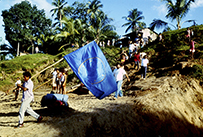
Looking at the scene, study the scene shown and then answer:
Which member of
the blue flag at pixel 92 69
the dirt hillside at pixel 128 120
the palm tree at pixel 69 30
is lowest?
the dirt hillside at pixel 128 120

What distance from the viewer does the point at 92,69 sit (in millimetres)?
4680

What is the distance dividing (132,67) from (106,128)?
806cm

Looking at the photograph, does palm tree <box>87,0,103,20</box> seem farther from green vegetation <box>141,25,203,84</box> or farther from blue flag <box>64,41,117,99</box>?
blue flag <box>64,41,117,99</box>

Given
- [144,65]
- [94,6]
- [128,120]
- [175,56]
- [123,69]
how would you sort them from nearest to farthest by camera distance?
[128,120] → [123,69] → [144,65] → [175,56] → [94,6]

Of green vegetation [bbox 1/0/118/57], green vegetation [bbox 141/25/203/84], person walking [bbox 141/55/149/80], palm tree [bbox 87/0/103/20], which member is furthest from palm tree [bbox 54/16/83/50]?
person walking [bbox 141/55/149/80]

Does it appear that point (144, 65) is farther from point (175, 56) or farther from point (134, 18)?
point (134, 18)

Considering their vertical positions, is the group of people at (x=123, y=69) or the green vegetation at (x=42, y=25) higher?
the green vegetation at (x=42, y=25)

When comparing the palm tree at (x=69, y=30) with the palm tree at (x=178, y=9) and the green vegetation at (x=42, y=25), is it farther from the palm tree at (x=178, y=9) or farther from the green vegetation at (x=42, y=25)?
the palm tree at (x=178, y=9)

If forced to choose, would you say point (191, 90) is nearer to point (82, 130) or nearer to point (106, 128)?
point (106, 128)

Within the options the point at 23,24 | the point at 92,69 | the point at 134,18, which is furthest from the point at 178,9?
the point at 23,24

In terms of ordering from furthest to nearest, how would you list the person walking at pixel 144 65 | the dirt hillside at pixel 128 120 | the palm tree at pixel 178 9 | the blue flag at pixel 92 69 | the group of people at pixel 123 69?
the palm tree at pixel 178 9 < the person walking at pixel 144 65 < the group of people at pixel 123 69 < the blue flag at pixel 92 69 < the dirt hillside at pixel 128 120

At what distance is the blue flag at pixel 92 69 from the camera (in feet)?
14.5

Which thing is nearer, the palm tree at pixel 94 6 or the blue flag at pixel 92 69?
the blue flag at pixel 92 69

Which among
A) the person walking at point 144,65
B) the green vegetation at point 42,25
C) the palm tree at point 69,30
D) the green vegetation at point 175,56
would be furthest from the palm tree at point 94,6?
the person walking at point 144,65
